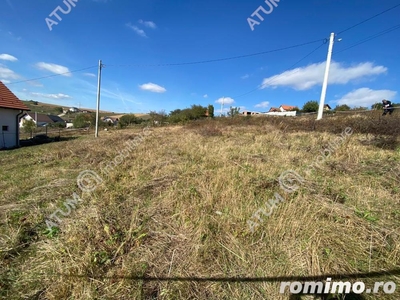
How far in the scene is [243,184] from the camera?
3602mm

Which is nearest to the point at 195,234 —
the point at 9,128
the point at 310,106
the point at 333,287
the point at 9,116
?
the point at 333,287

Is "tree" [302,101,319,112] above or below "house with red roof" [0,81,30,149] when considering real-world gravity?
above

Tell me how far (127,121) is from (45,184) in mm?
36144

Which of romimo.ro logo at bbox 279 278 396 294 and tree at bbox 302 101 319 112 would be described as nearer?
romimo.ro logo at bbox 279 278 396 294

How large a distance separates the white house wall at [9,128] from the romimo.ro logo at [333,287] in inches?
695

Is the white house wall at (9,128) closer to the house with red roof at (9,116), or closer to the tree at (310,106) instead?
the house with red roof at (9,116)

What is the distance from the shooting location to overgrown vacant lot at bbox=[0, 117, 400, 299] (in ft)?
5.76

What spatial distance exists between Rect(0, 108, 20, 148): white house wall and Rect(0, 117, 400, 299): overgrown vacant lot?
1203cm

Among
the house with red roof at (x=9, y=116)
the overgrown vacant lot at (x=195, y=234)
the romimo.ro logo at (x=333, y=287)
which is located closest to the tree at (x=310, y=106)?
the overgrown vacant lot at (x=195, y=234)

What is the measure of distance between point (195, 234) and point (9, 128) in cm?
1720

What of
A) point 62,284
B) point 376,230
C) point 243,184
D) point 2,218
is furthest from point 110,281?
point 376,230

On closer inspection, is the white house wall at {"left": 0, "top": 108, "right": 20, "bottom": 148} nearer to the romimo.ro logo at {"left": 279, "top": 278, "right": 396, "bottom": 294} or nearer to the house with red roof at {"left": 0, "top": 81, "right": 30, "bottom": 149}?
the house with red roof at {"left": 0, "top": 81, "right": 30, "bottom": 149}

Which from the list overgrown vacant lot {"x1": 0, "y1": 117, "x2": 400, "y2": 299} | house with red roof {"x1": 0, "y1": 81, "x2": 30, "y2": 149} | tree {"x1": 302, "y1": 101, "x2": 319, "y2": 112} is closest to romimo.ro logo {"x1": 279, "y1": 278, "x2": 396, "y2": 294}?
overgrown vacant lot {"x1": 0, "y1": 117, "x2": 400, "y2": 299}

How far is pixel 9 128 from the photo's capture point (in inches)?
509
